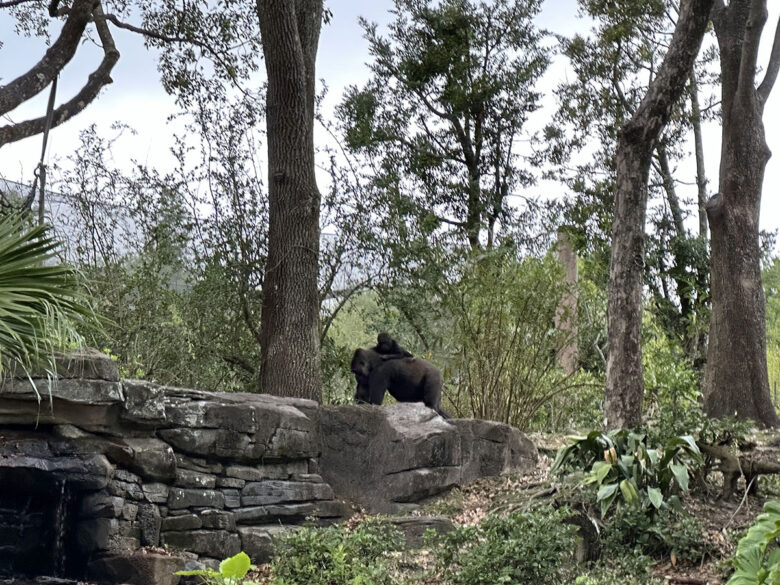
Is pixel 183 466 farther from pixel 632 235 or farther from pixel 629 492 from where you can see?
pixel 632 235

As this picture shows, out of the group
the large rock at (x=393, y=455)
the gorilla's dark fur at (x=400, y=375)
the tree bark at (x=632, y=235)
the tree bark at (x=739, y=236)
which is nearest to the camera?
the large rock at (x=393, y=455)

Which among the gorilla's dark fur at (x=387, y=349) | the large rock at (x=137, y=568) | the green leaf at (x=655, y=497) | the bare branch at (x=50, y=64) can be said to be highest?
the bare branch at (x=50, y=64)

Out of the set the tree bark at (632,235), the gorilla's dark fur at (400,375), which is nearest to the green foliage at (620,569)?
the tree bark at (632,235)

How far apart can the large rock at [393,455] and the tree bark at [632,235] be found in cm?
149

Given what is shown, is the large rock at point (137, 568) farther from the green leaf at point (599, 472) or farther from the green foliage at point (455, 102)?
the green foliage at point (455, 102)

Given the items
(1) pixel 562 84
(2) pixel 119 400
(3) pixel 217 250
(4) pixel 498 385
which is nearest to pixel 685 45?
(4) pixel 498 385

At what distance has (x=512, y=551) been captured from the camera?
6.25 m

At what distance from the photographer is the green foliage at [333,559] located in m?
6.24

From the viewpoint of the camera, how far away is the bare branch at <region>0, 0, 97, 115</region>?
11.5 metres

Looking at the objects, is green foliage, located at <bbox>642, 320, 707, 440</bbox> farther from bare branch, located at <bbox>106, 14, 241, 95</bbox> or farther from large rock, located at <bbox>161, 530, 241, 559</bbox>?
A: bare branch, located at <bbox>106, 14, 241, 95</bbox>

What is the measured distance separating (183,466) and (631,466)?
3.57 meters

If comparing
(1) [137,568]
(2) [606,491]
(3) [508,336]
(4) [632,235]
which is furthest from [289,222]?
(2) [606,491]

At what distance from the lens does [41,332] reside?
666 cm

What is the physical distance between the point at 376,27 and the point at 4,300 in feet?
40.4
